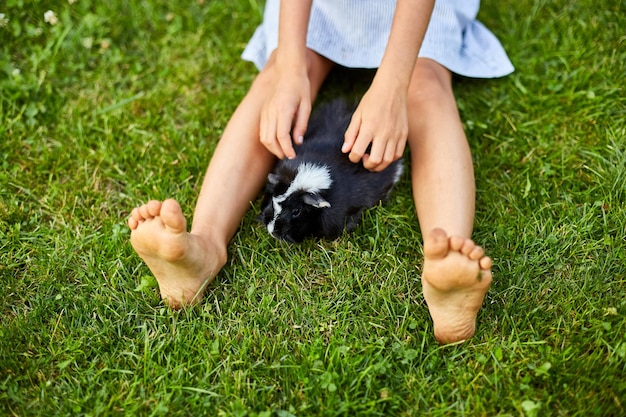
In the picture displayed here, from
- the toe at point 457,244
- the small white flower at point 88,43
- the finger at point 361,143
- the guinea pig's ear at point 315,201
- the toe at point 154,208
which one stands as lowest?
the guinea pig's ear at point 315,201

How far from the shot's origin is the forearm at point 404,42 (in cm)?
244

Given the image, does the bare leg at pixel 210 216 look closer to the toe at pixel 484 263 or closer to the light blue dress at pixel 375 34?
the light blue dress at pixel 375 34

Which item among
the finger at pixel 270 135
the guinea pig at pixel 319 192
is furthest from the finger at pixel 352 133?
the finger at pixel 270 135

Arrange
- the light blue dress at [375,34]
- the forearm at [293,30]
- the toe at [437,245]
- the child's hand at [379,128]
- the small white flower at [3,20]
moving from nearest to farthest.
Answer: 1. the toe at [437,245]
2. the child's hand at [379,128]
3. the forearm at [293,30]
4. the light blue dress at [375,34]
5. the small white flower at [3,20]

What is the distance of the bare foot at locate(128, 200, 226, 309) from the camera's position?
6.95 feet

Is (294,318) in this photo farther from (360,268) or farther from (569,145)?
(569,145)

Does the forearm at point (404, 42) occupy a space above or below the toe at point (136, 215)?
above

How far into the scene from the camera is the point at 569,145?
2.90m

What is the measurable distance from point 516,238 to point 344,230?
0.68 metres

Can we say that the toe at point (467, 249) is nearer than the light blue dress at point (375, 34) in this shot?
Yes

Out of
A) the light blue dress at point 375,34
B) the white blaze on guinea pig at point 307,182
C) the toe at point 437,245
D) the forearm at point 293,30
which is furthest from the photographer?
the light blue dress at point 375,34

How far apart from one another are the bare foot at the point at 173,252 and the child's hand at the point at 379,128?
64 cm

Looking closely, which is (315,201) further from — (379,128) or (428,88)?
(428,88)

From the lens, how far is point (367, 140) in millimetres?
2395
